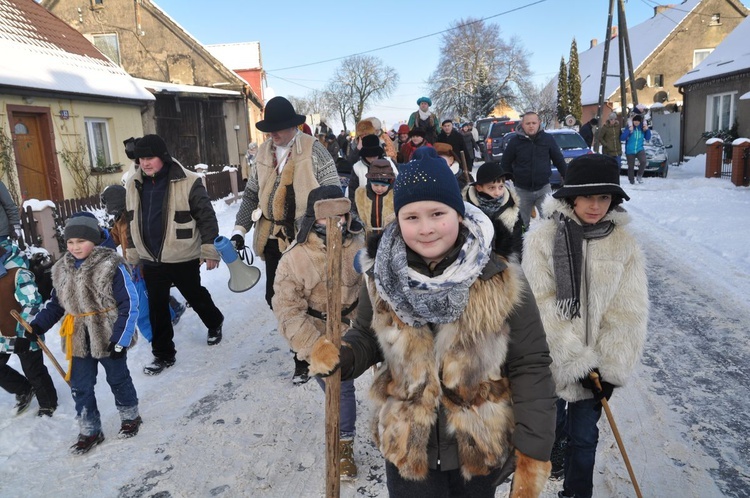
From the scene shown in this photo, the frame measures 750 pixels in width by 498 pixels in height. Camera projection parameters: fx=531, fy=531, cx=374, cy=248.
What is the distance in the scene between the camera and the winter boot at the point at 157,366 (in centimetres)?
476

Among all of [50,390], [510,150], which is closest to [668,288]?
[510,150]

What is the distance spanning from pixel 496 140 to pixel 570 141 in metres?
5.07

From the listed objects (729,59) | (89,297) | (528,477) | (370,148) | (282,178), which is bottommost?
(528,477)

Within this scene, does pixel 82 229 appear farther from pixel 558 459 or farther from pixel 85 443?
pixel 558 459

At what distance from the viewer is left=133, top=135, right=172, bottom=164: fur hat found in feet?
14.7

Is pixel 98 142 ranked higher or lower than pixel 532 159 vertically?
higher

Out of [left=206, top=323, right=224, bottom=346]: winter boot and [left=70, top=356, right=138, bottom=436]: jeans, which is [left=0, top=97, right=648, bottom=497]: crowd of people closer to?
[left=70, top=356, right=138, bottom=436]: jeans

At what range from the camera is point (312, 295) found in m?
3.44

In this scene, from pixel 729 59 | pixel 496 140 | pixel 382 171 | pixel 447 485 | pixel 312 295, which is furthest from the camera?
pixel 729 59

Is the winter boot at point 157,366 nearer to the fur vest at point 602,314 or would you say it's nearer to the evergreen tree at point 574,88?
the fur vest at point 602,314

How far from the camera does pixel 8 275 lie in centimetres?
404

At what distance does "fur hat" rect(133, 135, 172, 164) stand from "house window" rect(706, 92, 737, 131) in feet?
76.2

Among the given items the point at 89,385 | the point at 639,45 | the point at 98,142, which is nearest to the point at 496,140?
the point at 98,142

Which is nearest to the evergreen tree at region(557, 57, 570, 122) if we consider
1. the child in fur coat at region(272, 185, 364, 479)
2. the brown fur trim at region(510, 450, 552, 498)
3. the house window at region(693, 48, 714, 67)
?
the house window at region(693, 48, 714, 67)
